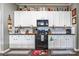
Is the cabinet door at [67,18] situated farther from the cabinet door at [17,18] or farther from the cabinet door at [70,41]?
the cabinet door at [17,18]

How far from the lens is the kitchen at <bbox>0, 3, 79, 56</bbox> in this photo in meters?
1.64

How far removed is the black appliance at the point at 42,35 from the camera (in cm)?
166

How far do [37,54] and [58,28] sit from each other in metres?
0.31

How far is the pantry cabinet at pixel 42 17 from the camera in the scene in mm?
1638

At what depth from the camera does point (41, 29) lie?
1.67 meters

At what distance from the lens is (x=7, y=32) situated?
165cm

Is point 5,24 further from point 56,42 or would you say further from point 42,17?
point 56,42

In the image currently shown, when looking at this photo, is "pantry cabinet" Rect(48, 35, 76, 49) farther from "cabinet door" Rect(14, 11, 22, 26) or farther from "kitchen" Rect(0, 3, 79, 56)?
"cabinet door" Rect(14, 11, 22, 26)

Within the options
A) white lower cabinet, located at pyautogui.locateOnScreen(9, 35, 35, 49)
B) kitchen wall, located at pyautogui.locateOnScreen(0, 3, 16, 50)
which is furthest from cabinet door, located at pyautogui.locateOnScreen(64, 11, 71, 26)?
kitchen wall, located at pyautogui.locateOnScreen(0, 3, 16, 50)

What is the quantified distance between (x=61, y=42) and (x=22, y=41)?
37 cm

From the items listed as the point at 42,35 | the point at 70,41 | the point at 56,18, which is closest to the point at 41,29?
the point at 42,35

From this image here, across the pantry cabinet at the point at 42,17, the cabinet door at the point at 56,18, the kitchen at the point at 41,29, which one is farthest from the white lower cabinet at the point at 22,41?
the cabinet door at the point at 56,18

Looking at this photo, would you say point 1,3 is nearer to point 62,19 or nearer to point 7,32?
point 7,32

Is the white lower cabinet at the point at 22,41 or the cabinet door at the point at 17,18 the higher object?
the cabinet door at the point at 17,18
